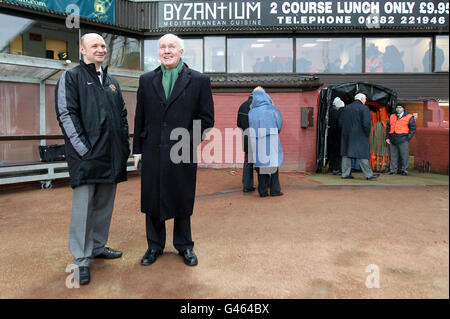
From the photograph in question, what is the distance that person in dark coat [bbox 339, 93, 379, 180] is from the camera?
321 inches

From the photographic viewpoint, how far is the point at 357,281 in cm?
282

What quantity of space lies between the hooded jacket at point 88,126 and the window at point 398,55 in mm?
13216

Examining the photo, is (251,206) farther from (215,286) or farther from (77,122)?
(77,122)

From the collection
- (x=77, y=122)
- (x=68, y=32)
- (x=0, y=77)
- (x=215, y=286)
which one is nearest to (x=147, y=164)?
(x=77, y=122)

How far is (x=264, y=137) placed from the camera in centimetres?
635

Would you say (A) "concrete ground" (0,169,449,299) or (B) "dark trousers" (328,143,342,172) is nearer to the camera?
(A) "concrete ground" (0,169,449,299)

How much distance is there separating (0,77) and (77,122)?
19.5 ft

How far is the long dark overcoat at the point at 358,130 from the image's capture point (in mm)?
8141

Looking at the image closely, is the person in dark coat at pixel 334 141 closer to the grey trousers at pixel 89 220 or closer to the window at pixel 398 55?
the window at pixel 398 55

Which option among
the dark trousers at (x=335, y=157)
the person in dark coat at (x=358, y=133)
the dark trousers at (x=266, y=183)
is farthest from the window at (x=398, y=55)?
the dark trousers at (x=266, y=183)

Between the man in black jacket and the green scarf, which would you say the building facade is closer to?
the green scarf

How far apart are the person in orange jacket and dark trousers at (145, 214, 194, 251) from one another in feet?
24.9

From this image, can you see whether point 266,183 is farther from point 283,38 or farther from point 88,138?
point 283,38

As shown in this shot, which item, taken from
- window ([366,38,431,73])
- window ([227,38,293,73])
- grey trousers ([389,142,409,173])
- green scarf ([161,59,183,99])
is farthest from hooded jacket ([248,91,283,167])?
window ([366,38,431,73])
